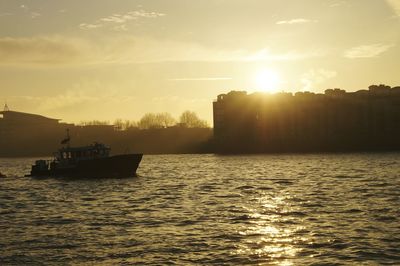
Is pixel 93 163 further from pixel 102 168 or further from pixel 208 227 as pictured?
pixel 208 227

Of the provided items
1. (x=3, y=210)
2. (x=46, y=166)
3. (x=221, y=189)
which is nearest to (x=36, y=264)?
(x=3, y=210)

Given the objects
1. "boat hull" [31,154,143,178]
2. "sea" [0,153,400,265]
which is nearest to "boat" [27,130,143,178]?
"boat hull" [31,154,143,178]

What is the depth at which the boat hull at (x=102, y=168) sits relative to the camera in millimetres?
75438

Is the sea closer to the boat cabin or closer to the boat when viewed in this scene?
the boat

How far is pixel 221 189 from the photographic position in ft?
193

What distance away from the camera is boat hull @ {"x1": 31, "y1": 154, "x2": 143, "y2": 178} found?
7544 cm

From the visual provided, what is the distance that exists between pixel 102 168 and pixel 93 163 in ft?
4.29

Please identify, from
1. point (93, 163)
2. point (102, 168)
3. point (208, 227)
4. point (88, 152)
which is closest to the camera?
point (208, 227)

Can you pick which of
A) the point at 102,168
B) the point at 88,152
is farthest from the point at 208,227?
the point at 88,152

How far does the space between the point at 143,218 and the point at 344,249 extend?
49.4ft

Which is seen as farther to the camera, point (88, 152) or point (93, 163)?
point (88, 152)

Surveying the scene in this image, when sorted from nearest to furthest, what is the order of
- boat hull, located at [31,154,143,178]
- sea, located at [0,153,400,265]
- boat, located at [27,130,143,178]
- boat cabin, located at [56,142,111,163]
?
sea, located at [0,153,400,265], boat hull, located at [31,154,143,178], boat, located at [27,130,143,178], boat cabin, located at [56,142,111,163]

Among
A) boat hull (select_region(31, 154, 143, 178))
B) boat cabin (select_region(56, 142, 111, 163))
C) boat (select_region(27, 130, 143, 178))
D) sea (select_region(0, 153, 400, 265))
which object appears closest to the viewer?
sea (select_region(0, 153, 400, 265))

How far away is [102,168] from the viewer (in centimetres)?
7556
